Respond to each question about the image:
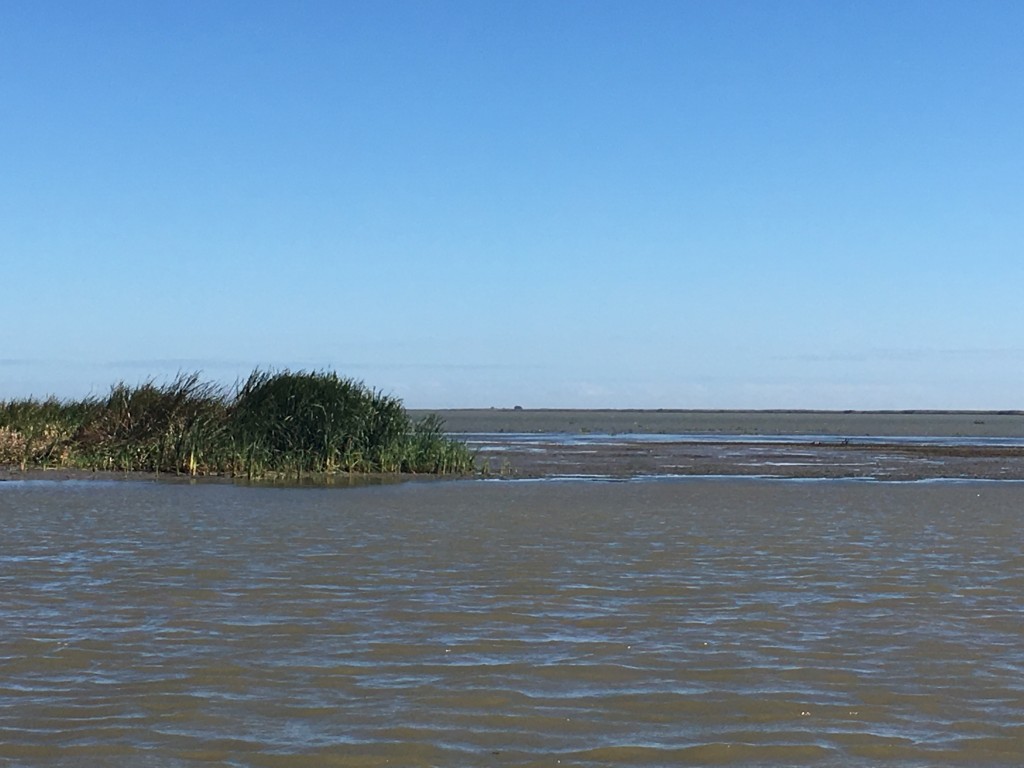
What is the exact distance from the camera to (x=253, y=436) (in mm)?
24312

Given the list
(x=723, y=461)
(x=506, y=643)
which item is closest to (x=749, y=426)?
(x=723, y=461)

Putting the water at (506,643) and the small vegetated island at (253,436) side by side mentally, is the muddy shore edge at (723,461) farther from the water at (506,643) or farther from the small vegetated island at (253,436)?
the water at (506,643)

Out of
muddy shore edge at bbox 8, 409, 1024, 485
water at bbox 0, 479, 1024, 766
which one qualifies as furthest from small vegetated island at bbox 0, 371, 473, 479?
water at bbox 0, 479, 1024, 766

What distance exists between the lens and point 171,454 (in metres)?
24.1

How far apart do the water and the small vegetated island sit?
878 centimetres

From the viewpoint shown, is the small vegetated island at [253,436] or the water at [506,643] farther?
the small vegetated island at [253,436]

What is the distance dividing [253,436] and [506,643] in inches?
681

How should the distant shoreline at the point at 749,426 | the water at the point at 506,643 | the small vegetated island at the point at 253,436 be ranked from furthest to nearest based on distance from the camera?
the distant shoreline at the point at 749,426
the small vegetated island at the point at 253,436
the water at the point at 506,643

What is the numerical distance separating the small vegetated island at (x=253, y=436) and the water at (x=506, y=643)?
878 cm

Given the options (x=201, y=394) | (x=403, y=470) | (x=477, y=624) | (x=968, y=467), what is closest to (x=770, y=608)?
(x=477, y=624)

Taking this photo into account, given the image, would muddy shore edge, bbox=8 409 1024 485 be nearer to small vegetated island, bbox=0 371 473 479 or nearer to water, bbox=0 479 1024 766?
small vegetated island, bbox=0 371 473 479

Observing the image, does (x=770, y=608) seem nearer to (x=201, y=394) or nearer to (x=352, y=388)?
(x=352, y=388)

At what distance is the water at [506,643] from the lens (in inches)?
218

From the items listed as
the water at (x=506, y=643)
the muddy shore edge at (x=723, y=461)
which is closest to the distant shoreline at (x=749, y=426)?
the muddy shore edge at (x=723, y=461)
